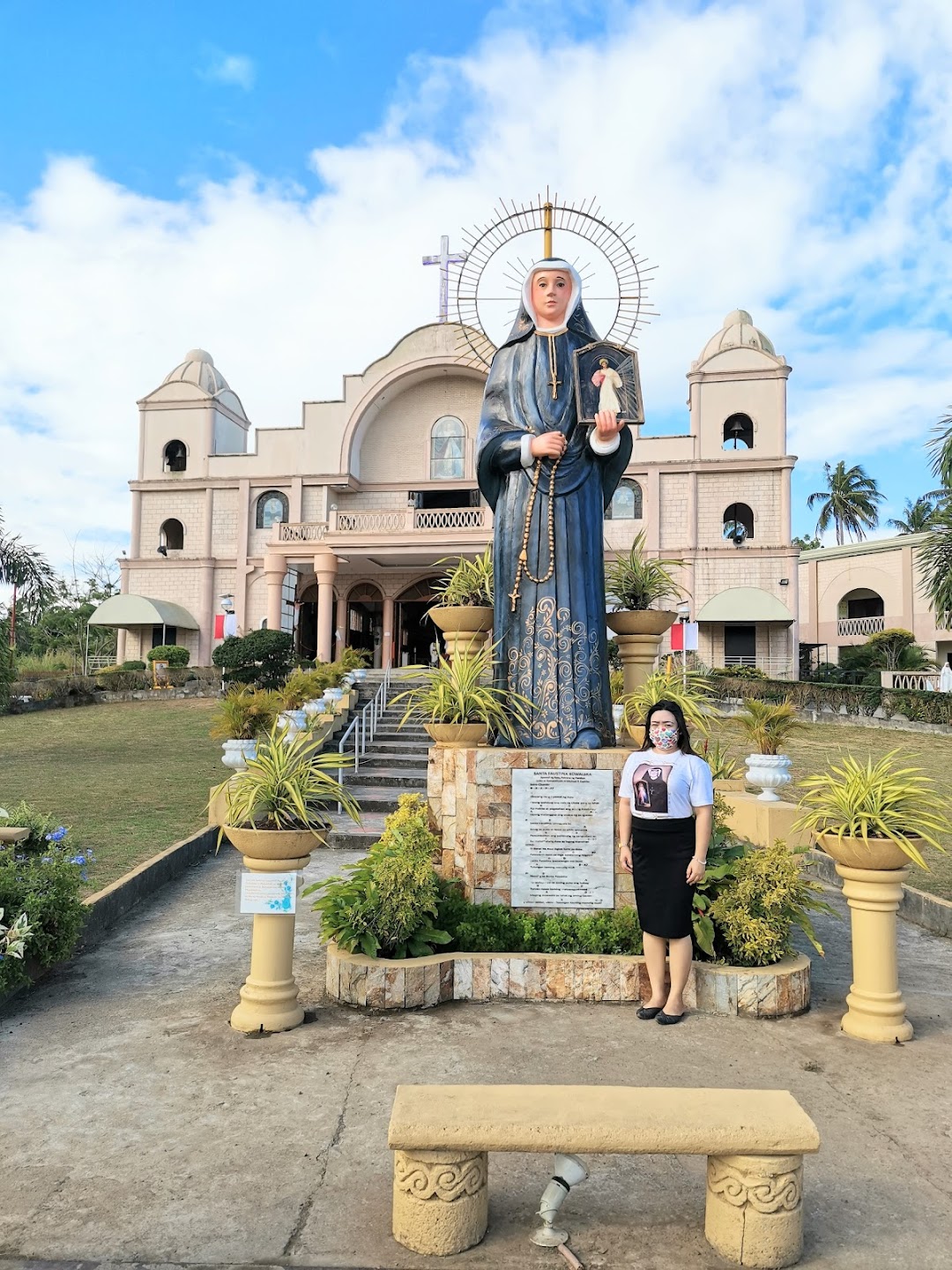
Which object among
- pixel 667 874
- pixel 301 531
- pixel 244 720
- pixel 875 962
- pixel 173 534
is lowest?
pixel 875 962

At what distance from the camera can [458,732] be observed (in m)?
5.30

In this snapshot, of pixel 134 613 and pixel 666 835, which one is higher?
pixel 134 613

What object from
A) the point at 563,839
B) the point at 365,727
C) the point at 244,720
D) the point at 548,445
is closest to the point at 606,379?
the point at 548,445

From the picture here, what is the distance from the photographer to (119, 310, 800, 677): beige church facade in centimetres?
2405

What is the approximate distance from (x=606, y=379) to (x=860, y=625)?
29579 millimetres

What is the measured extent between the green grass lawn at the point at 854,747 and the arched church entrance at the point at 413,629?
1162 centimetres

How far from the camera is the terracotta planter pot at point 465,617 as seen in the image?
604 centimetres

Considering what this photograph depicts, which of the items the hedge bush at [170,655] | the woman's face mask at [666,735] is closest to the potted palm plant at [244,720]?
the woman's face mask at [666,735]

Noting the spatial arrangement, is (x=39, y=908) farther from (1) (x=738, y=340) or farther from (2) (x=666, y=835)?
(1) (x=738, y=340)

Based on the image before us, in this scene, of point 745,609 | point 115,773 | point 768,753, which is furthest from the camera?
point 745,609

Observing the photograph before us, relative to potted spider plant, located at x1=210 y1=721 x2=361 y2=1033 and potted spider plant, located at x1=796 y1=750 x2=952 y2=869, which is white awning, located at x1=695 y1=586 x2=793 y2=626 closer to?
potted spider plant, located at x1=796 y1=750 x2=952 y2=869

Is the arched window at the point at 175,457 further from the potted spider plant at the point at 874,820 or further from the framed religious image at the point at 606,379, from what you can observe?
the potted spider plant at the point at 874,820

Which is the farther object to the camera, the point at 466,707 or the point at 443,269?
the point at 443,269

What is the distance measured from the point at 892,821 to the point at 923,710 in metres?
15.4
